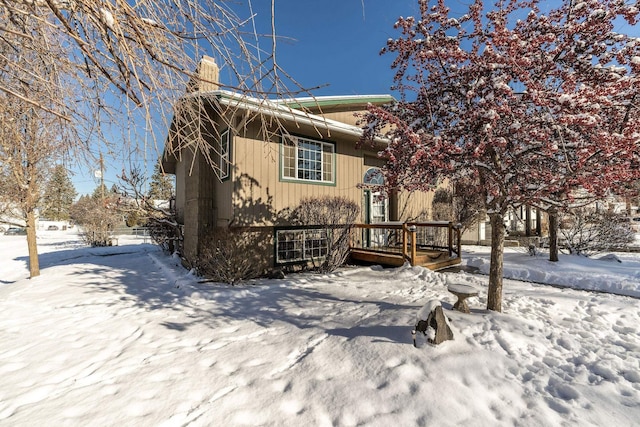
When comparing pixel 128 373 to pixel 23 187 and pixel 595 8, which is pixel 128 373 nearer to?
pixel 595 8

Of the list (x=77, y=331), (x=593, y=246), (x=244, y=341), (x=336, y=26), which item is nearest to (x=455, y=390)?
(x=244, y=341)

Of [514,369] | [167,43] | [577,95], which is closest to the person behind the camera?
[167,43]

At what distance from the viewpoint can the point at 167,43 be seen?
195 centimetres

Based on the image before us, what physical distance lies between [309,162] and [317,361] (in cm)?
639

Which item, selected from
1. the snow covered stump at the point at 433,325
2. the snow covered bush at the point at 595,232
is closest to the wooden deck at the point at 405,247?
the snow covered stump at the point at 433,325

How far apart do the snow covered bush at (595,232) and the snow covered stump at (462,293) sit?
8451mm

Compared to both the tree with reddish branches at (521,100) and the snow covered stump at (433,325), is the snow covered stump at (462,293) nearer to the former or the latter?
the tree with reddish branches at (521,100)

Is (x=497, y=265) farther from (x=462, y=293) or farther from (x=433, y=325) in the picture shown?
(x=433, y=325)

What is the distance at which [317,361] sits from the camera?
9.93 ft

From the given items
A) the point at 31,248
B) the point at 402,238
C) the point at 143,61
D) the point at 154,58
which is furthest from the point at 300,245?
the point at 31,248

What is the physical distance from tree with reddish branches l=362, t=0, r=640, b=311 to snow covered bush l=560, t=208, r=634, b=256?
8054mm

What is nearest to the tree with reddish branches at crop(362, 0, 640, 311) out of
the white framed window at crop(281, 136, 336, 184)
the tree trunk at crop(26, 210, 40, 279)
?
the white framed window at crop(281, 136, 336, 184)

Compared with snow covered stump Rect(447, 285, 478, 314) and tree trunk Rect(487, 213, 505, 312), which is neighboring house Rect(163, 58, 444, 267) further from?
snow covered stump Rect(447, 285, 478, 314)

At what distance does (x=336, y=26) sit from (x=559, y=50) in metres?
2.77
